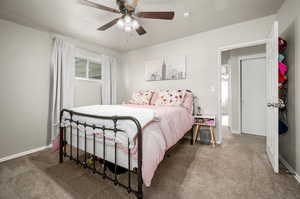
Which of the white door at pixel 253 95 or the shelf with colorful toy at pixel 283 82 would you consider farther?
the white door at pixel 253 95

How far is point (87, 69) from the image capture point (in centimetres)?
343

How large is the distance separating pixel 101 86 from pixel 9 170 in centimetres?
243

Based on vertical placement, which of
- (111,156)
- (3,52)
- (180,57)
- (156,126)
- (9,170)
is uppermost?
(180,57)

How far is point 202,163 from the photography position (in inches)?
78.2

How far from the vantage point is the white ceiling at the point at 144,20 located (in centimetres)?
193

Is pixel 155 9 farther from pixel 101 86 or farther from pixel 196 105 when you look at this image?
pixel 101 86

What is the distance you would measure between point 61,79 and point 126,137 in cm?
249

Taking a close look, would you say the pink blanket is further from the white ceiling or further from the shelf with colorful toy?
the white ceiling

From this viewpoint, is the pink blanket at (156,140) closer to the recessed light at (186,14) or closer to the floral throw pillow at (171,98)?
the floral throw pillow at (171,98)

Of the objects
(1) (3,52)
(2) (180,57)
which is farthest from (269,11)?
(1) (3,52)

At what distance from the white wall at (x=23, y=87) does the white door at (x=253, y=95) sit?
495cm

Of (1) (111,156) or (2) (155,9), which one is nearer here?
(1) (111,156)

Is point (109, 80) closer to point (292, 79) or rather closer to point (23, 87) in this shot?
point (23, 87)

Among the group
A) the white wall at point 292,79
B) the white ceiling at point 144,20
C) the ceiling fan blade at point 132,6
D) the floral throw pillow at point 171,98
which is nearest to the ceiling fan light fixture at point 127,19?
the ceiling fan blade at point 132,6
